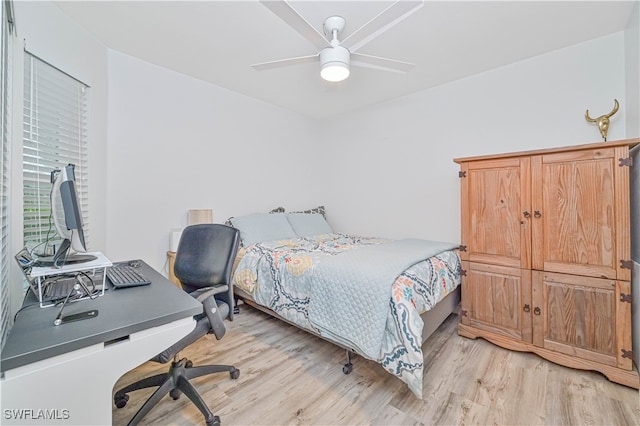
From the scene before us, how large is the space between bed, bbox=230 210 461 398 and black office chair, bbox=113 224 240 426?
64 cm

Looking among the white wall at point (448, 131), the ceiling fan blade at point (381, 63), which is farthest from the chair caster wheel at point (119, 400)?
the white wall at point (448, 131)

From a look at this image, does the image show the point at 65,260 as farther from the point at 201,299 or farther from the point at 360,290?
the point at 360,290

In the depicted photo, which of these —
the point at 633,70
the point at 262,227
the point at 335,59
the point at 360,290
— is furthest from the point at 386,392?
the point at 633,70

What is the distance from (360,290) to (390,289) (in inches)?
7.8

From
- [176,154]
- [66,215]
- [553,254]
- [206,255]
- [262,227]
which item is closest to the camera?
[66,215]

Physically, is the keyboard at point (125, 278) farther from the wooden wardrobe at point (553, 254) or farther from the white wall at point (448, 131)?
the white wall at point (448, 131)

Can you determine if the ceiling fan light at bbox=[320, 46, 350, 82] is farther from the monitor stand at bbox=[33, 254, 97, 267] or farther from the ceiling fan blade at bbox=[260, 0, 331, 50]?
the monitor stand at bbox=[33, 254, 97, 267]

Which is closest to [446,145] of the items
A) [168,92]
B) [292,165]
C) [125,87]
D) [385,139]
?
[385,139]

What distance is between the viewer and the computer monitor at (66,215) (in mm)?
1142

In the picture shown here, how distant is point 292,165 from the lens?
13.5 ft

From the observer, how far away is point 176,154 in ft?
9.54

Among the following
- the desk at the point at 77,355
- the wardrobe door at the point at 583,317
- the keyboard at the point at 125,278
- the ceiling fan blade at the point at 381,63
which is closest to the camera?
the desk at the point at 77,355

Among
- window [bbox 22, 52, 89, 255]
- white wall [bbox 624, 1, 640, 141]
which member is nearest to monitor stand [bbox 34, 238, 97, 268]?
window [bbox 22, 52, 89, 255]

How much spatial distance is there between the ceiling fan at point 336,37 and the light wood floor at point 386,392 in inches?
84.2
